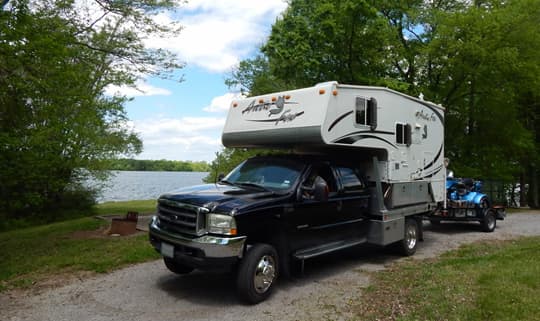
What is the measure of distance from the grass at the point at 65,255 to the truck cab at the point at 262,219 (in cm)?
169

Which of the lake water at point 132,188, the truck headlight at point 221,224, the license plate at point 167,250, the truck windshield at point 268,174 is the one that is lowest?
the lake water at point 132,188

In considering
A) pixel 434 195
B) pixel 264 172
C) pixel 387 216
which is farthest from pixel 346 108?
pixel 434 195

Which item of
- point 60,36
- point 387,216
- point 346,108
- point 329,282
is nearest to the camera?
point 329,282

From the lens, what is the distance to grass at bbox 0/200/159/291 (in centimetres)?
689

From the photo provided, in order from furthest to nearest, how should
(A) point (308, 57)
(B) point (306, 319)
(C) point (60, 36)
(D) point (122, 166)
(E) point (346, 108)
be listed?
(D) point (122, 166) → (A) point (308, 57) → (C) point (60, 36) → (E) point (346, 108) → (B) point (306, 319)

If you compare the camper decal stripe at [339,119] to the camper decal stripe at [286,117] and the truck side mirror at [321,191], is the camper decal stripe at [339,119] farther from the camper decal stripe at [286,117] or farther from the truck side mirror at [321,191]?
the truck side mirror at [321,191]

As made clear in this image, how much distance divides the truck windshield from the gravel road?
62.5 inches

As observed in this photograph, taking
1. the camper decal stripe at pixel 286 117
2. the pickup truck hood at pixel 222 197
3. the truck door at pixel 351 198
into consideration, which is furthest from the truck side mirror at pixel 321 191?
the camper decal stripe at pixel 286 117

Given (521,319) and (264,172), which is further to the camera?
(264,172)

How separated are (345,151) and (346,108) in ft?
4.48

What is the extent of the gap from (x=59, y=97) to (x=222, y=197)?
607 cm

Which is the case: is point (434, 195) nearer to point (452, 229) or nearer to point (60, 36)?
point (452, 229)

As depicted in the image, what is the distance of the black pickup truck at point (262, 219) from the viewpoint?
5.36 meters

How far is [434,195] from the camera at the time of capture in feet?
33.3
